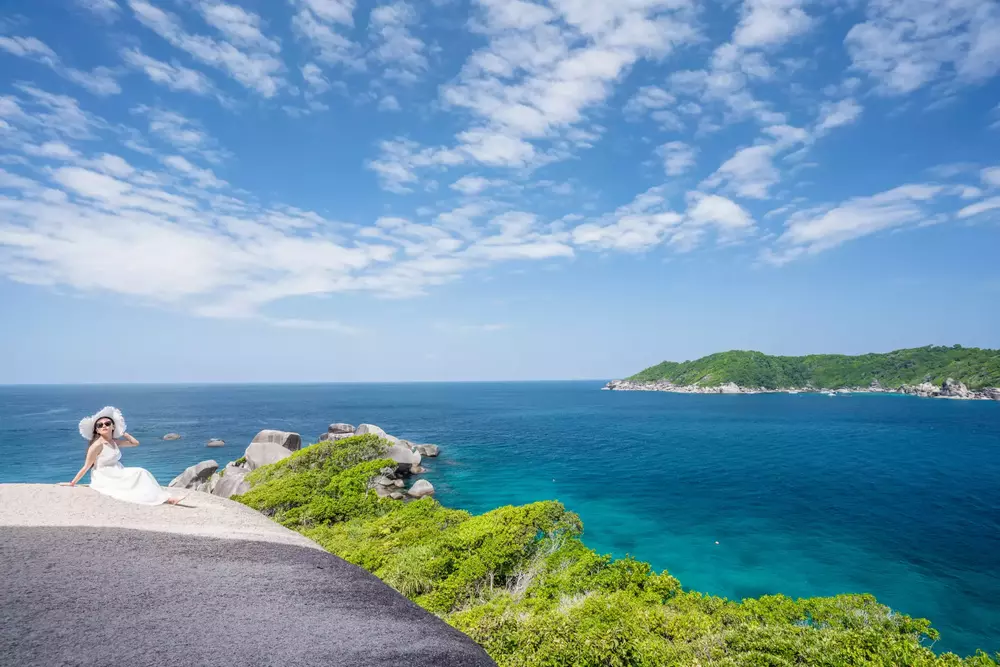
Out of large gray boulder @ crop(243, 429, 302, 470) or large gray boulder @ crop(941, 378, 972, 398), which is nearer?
large gray boulder @ crop(243, 429, 302, 470)

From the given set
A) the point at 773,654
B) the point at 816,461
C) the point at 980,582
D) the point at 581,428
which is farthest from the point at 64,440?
the point at 816,461

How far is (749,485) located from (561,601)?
38.5 metres

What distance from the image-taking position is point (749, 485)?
1766 inches

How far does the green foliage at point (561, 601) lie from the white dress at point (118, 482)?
27.6 feet

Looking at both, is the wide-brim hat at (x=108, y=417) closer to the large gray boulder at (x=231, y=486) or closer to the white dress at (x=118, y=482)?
the white dress at (x=118, y=482)

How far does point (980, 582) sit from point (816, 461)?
33.8 metres

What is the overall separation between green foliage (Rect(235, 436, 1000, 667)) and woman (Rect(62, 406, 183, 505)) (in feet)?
27.7

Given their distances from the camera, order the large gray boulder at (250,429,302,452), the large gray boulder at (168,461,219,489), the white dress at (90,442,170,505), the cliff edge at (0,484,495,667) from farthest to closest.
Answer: the large gray boulder at (250,429,302,452)
the large gray boulder at (168,461,219,489)
the white dress at (90,442,170,505)
the cliff edge at (0,484,495,667)

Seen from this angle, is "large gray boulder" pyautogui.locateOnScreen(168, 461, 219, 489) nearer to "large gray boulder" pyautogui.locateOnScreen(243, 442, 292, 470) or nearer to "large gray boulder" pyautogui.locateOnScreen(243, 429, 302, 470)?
"large gray boulder" pyautogui.locateOnScreen(243, 429, 302, 470)

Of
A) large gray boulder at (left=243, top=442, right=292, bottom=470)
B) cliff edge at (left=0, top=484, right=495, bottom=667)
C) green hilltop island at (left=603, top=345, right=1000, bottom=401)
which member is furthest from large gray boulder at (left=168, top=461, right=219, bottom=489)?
green hilltop island at (left=603, top=345, right=1000, bottom=401)

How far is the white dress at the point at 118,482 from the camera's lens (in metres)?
8.73

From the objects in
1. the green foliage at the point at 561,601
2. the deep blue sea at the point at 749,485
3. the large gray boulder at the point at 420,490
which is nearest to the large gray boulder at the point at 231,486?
the green foliage at the point at 561,601

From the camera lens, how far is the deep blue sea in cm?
2547

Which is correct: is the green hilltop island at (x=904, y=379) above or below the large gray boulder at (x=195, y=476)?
above
